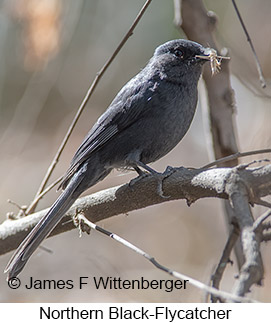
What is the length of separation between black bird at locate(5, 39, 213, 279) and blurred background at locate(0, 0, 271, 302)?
58 centimetres

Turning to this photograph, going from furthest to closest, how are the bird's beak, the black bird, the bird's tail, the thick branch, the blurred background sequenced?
the blurred background < the black bird < the bird's beak < the bird's tail < the thick branch

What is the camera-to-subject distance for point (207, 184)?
95.2 inches

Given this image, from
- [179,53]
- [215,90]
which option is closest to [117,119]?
[179,53]

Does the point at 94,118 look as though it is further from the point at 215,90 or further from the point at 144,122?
the point at 144,122

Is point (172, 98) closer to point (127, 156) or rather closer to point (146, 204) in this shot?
point (127, 156)

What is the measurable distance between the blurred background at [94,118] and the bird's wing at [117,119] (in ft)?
2.54

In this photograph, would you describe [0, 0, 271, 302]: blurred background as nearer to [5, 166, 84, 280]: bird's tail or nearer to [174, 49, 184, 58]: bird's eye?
[174, 49, 184, 58]: bird's eye

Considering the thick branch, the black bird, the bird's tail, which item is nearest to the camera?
the thick branch

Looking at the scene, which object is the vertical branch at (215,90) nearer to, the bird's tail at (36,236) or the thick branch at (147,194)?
the thick branch at (147,194)

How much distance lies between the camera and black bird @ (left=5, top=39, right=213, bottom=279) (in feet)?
11.7

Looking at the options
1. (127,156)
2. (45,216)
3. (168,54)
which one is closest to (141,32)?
(168,54)

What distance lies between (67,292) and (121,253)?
3.09 ft

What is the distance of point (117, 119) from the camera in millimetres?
3668

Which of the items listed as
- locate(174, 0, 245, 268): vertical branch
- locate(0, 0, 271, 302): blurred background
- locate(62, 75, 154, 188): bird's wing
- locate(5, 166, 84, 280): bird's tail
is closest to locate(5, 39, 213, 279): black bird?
locate(62, 75, 154, 188): bird's wing
